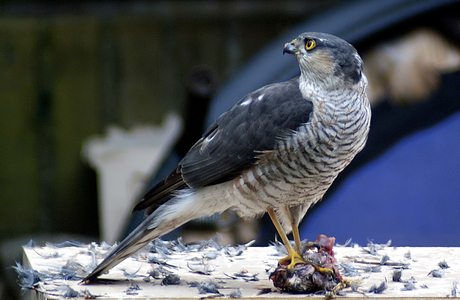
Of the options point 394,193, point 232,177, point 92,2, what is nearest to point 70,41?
point 92,2

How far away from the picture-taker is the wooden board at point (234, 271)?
175cm

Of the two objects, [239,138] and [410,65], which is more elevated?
[410,65]

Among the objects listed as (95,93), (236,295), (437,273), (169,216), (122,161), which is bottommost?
(236,295)

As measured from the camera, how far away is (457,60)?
317 cm

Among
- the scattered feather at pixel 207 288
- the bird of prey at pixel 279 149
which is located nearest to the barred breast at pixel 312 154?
the bird of prey at pixel 279 149

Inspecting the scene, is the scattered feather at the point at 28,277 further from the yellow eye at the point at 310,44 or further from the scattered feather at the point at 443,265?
the scattered feather at the point at 443,265

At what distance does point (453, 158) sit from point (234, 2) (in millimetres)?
2077

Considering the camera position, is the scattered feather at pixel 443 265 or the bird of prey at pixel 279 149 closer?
the bird of prey at pixel 279 149

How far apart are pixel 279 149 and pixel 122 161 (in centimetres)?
283

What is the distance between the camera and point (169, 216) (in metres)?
1.91

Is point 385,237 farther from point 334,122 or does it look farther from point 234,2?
point 234,2

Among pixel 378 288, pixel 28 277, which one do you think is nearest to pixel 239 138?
pixel 378 288

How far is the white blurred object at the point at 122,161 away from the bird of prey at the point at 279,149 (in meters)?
2.26

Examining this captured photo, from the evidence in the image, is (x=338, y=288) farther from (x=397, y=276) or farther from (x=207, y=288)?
(x=207, y=288)
